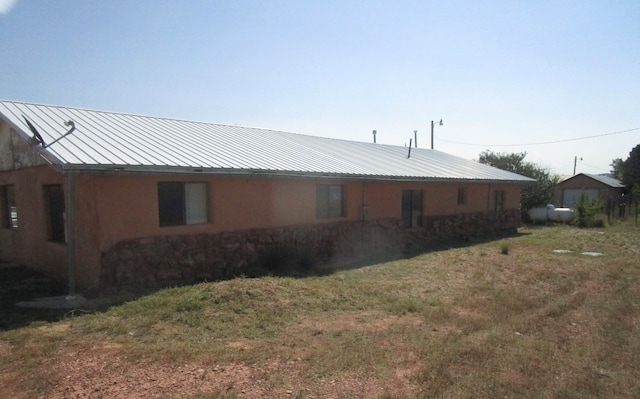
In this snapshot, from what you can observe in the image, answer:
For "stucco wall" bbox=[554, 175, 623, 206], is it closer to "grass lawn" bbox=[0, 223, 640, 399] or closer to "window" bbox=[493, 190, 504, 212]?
"window" bbox=[493, 190, 504, 212]

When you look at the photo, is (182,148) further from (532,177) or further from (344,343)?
(532,177)

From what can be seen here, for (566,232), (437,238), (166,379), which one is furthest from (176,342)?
(566,232)

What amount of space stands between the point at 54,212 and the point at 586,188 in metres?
38.1

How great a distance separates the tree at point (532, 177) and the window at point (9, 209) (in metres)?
23.5

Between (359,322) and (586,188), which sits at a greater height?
(586,188)

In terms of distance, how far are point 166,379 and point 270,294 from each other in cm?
324

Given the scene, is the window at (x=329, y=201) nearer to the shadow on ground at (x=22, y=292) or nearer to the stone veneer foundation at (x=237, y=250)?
the stone veneer foundation at (x=237, y=250)

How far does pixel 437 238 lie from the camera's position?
54.9ft

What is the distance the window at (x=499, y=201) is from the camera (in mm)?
21000

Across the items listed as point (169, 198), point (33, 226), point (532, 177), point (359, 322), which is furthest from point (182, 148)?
point (532, 177)

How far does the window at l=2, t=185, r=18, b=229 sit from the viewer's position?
450 inches

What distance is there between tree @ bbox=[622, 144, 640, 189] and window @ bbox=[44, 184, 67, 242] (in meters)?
37.0

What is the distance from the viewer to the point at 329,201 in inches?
502

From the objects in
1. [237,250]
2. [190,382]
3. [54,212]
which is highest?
[54,212]
